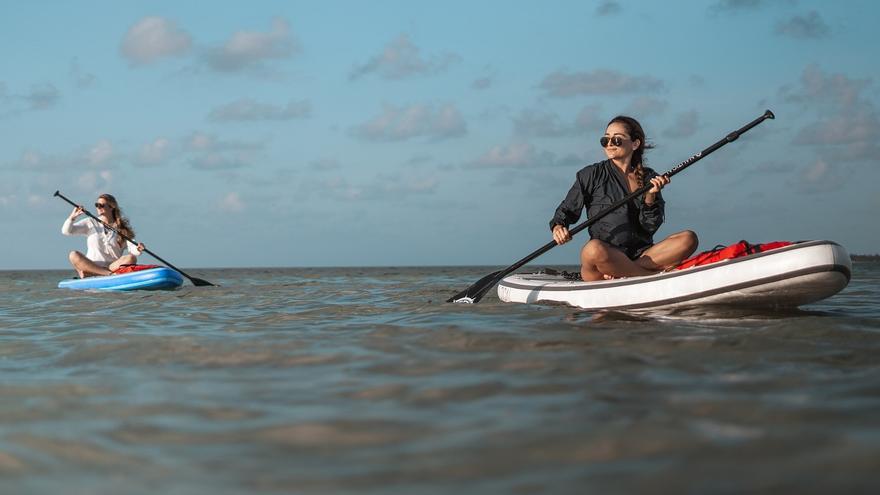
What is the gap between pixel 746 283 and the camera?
20.7ft

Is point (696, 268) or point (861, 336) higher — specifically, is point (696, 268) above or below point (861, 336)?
above

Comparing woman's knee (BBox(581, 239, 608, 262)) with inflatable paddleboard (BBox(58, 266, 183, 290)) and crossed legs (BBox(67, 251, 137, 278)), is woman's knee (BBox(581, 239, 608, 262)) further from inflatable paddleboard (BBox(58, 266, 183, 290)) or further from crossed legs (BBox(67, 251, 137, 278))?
crossed legs (BBox(67, 251, 137, 278))

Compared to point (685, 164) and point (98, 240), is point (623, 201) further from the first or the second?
point (98, 240)

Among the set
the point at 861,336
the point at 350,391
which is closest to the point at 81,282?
the point at 350,391

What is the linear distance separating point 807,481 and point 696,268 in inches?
182

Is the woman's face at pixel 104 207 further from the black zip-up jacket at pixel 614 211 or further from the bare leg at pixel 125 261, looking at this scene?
the black zip-up jacket at pixel 614 211

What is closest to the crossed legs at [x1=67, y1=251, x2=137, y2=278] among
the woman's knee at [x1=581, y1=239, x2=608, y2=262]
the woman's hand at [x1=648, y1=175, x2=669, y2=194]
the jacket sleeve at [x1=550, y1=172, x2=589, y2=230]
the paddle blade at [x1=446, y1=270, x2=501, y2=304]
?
the paddle blade at [x1=446, y1=270, x2=501, y2=304]

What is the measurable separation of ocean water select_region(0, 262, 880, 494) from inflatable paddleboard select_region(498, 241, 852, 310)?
679 mm

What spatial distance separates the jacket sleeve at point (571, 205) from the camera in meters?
7.09

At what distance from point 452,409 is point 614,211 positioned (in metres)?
4.38

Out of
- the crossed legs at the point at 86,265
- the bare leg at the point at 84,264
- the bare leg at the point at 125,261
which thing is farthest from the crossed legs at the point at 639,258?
the bare leg at the point at 84,264

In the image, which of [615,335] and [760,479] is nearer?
[760,479]

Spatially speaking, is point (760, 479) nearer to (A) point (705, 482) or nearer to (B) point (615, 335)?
(A) point (705, 482)

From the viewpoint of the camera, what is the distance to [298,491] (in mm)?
2072
